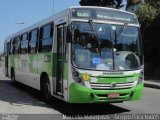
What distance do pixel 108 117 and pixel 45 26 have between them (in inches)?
202

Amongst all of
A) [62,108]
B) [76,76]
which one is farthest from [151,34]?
[76,76]

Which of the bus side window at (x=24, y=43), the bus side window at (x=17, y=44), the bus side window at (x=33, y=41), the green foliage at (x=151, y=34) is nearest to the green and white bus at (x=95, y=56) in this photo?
the bus side window at (x=33, y=41)

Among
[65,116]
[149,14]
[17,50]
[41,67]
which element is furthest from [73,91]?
[149,14]

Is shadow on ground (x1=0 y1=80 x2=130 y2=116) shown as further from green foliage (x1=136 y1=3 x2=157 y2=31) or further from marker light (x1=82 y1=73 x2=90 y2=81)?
green foliage (x1=136 y1=3 x2=157 y2=31)

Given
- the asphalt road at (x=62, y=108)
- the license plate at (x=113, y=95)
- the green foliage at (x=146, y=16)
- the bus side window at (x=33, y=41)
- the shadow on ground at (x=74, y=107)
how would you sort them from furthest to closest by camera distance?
1. the green foliage at (x=146, y=16)
2. the bus side window at (x=33, y=41)
3. the shadow on ground at (x=74, y=107)
4. the asphalt road at (x=62, y=108)
5. the license plate at (x=113, y=95)

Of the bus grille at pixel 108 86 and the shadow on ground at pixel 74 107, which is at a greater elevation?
the bus grille at pixel 108 86

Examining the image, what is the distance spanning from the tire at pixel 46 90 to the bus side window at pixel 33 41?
2120 millimetres

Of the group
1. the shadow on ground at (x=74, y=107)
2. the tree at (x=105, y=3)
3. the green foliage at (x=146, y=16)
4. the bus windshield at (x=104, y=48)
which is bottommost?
the shadow on ground at (x=74, y=107)

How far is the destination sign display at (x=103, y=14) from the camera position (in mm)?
12230

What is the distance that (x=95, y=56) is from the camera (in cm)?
1186

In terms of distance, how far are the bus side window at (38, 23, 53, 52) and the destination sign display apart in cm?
214

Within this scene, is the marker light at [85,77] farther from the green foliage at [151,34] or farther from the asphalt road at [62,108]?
the green foliage at [151,34]

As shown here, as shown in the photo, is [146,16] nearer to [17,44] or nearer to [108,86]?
Result: [17,44]

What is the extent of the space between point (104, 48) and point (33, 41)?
5.70 meters
